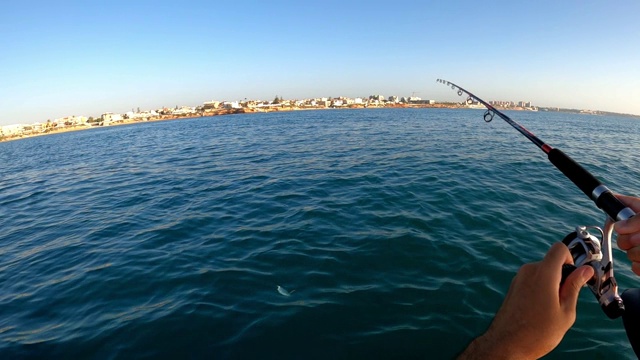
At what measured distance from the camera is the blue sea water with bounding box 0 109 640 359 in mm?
4176

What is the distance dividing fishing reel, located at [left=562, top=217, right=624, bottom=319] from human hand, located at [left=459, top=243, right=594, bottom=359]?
0.13 meters

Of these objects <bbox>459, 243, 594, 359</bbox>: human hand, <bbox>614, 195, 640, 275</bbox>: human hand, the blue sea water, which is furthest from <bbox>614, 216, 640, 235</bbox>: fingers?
the blue sea water

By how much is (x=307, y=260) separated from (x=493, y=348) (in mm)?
4731

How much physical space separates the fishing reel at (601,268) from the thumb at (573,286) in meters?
0.06

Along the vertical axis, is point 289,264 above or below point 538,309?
below

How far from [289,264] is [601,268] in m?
4.99

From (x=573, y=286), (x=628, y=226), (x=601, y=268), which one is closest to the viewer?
(x=573, y=286)

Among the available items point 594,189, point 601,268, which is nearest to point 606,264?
point 601,268

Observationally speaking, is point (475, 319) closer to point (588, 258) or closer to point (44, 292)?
point (588, 258)

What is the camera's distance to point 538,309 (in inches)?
54.7

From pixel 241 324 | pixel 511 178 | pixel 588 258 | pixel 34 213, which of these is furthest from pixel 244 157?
pixel 588 258

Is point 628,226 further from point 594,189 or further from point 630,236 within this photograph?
point 594,189

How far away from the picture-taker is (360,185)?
11.0 m

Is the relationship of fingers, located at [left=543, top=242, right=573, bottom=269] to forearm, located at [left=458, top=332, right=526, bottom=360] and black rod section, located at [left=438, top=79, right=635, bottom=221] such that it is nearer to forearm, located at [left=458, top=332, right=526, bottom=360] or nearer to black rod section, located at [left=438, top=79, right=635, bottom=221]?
forearm, located at [left=458, top=332, right=526, bottom=360]
